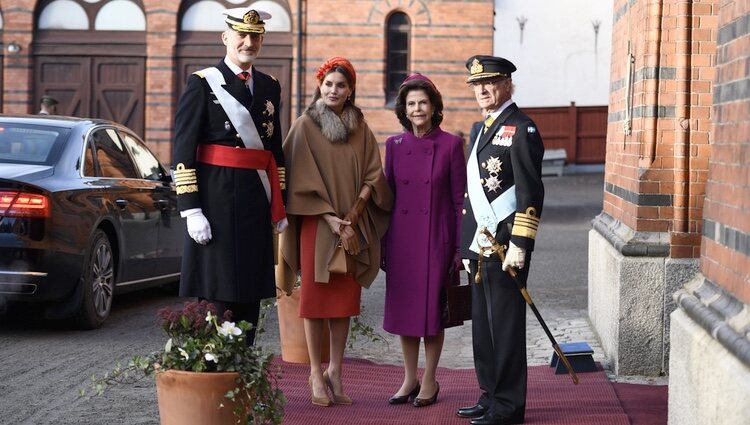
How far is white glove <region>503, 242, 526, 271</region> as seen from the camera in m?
6.09

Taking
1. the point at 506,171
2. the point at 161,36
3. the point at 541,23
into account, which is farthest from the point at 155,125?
the point at 506,171

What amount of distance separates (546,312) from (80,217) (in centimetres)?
420

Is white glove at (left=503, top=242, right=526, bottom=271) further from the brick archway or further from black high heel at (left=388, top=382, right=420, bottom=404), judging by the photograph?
the brick archway

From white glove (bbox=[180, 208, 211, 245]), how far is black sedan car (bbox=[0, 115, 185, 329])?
297 centimetres

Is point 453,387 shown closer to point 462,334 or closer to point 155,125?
point 462,334

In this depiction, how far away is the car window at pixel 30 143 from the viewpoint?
959 centimetres

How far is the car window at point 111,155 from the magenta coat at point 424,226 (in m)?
3.85

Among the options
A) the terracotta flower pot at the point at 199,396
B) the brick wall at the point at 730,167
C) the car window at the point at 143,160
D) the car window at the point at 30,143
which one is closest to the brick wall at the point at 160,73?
the car window at the point at 143,160

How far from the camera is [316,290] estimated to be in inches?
275

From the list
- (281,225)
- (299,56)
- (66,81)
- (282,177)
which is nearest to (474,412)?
(281,225)

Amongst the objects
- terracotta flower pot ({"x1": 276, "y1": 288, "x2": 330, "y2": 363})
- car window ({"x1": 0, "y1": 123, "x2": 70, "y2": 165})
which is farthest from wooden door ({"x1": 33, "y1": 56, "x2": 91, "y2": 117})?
terracotta flower pot ({"x1": 276, "y1": 288, "x2": 330, "y2": 363})

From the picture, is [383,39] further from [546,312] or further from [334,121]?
[334,121]

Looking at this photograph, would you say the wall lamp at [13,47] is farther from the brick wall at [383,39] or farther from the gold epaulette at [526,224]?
the gold epaulette at [526,224]

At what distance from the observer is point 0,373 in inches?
307
